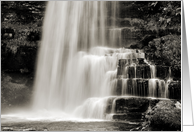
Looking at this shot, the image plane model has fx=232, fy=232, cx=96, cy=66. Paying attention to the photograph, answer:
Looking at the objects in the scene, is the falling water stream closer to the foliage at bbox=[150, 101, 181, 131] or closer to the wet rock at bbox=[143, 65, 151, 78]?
the wet rock at bbox=[143, 65, 151, 78]

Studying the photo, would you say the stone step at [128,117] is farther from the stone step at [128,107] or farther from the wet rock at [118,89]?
the wet rock at [118,89]

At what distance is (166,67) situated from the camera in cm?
774

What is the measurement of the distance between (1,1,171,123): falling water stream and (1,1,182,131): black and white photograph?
35 millimetres

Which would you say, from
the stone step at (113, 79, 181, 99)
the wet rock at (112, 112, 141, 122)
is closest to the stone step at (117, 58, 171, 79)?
the stone step at (113, 79, 181, 99)

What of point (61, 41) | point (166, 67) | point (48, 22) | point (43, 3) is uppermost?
point (43, 3)

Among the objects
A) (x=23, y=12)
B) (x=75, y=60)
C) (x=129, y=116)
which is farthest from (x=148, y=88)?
(x=23, y=12)

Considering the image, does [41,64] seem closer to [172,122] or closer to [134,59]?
[134,59]

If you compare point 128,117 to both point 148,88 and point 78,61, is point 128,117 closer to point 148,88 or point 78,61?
point 148,88

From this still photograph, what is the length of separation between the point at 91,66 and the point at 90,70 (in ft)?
0.52

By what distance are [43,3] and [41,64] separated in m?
2.53

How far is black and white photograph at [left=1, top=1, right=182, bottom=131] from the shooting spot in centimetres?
666

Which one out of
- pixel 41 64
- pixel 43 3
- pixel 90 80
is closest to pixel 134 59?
pixel 90 80

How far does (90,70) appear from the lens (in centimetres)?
825

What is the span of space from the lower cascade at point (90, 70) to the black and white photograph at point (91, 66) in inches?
1.2
